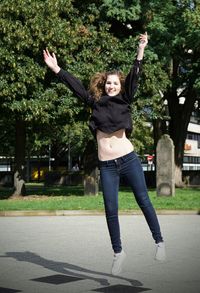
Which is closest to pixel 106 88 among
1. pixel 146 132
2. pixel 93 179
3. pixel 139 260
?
pixel 139 260

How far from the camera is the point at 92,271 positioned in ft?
21.3

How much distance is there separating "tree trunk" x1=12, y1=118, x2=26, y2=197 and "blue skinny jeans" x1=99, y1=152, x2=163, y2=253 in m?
17.7

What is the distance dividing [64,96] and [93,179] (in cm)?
418

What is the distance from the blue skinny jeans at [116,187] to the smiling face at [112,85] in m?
0.59

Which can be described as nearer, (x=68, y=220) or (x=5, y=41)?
(x=68, y=220)

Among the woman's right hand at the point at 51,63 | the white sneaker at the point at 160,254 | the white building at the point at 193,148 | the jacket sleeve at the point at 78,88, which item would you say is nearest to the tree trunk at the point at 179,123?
the woman's right hand at the point at 51,63

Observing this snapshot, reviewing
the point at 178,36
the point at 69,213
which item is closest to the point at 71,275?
the point at 69,213

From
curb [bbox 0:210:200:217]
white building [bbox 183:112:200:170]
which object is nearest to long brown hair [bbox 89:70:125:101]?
curb [bbox 0:210:200:217]

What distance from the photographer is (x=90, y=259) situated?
7.41 m

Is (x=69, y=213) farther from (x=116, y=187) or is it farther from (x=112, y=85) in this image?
(x=112, y=85)

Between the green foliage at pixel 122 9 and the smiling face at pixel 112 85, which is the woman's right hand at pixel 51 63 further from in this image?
the green foliage at pixel 122 9

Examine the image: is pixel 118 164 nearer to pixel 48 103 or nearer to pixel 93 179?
pixel 48 103

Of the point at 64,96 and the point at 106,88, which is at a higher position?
the point at 64,96

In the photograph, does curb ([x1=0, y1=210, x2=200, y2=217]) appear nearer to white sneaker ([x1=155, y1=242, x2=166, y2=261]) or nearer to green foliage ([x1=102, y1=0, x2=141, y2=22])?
white sneaker ([x1=155, y1=242, x2=166, y2=261])
